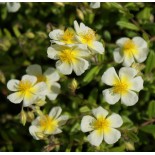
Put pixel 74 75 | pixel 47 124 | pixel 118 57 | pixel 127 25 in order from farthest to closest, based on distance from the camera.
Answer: pixel 74 75, pixel 127 25, pixel 118 57, pixel 47 124

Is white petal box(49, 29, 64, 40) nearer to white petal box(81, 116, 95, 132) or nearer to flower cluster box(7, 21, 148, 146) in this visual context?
flower cluster box(7, 21, 148, 146)

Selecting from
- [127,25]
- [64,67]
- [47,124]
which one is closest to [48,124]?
[47,124]

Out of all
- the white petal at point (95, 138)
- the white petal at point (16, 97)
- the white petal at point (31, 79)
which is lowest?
the white petal at point (95, 138)

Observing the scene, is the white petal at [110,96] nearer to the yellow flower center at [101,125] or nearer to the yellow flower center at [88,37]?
the yellow flower center at [101,125]

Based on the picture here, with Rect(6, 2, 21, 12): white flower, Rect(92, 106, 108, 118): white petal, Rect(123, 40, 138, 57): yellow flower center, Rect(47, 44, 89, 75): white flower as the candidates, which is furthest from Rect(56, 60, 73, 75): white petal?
Rect(6, 2, 21, 12): white flower

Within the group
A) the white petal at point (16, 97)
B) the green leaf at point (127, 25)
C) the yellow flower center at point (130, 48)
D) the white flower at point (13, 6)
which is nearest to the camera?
the white petal at point (16, 97)

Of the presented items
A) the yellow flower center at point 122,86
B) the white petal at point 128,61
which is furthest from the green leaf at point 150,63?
the yellow flower center at point 122,86

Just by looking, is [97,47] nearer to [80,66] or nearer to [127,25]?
[80,66]
